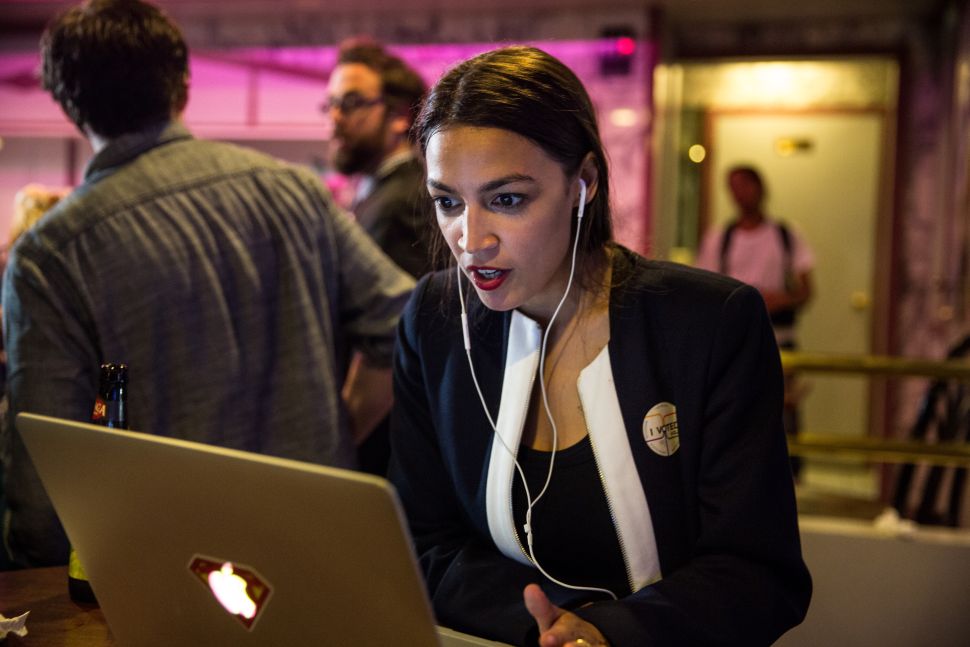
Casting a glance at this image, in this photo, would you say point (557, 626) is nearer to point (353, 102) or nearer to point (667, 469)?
point (667, 469)

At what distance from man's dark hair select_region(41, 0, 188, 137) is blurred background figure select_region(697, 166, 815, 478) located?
13.2 feet

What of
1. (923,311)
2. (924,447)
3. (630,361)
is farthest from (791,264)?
(630,361)

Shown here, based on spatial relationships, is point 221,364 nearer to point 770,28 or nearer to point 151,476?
point 151,476

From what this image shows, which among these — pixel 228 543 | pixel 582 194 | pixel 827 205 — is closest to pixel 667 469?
pixel 582 194

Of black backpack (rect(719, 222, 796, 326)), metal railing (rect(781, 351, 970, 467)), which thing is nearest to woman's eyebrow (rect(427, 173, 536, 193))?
metal railing (rect(781, 351, 970, 467))

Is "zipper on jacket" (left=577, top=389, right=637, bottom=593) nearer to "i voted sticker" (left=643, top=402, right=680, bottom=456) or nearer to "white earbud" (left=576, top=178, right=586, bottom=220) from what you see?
"i voted sticker" (left=643, top=402, right=680, bottom=456)

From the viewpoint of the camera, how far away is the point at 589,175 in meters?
1.27

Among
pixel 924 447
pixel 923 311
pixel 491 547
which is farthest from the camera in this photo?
pixel 923 311

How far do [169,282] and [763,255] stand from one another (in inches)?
168

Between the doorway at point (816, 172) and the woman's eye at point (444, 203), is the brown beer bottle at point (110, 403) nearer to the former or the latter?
the woman's eye at point (444, 203)

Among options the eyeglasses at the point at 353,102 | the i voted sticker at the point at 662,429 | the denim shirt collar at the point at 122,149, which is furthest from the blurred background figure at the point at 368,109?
the i voted sticker at the point at 662,429

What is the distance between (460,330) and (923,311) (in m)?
4.69

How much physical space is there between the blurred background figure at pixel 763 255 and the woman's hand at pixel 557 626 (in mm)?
4414

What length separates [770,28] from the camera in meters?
5.53
